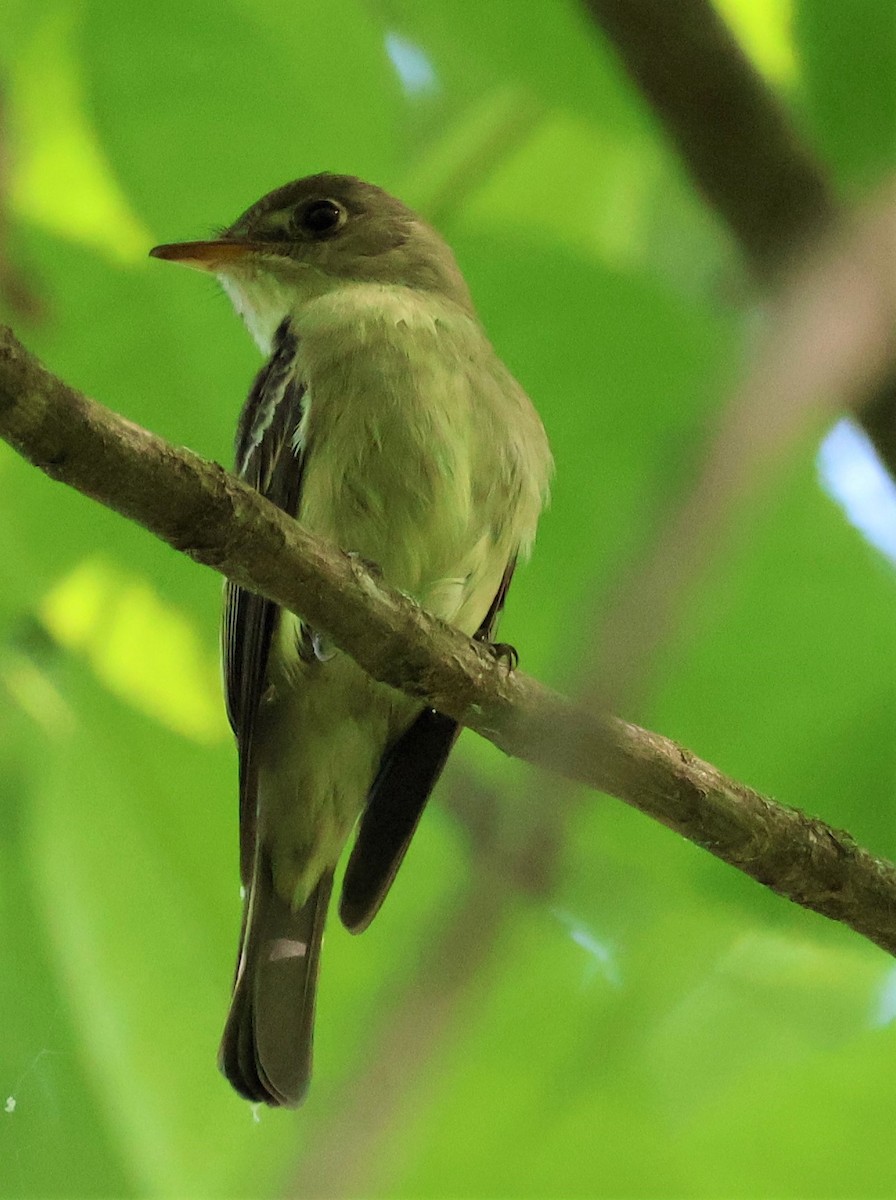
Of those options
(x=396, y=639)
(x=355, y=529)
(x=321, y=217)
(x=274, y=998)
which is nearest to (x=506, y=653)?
(x=396, y=639)

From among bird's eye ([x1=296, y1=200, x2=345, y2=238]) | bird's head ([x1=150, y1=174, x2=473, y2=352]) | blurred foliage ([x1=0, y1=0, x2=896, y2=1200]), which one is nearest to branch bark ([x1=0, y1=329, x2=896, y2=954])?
blurred foliage ([x1=0, y1=0, x2=896, y2=1200])

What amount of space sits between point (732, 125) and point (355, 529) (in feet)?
2.84

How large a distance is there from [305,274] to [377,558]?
85 cm

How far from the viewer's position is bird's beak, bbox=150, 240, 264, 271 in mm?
2168

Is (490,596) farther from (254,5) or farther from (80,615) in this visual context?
(254,5)

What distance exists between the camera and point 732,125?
1753mm

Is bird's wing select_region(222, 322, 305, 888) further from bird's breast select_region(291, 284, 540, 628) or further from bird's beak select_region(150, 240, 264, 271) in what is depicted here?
bird's beak select_region(150, 240, 264, 271)

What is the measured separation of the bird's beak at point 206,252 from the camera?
2.17 meters

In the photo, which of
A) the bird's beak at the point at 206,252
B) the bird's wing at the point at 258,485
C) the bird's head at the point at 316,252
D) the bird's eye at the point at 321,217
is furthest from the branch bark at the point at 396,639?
the bird's eye at the point at 321,217

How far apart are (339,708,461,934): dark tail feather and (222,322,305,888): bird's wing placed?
179 mm

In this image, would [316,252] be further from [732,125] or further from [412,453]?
[732,125]

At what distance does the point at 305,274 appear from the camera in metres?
2.94

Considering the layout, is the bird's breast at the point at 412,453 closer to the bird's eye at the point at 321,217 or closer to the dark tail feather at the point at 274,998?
the bird's eye at the point at 321,217

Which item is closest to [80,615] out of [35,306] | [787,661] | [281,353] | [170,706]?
[170,706]
